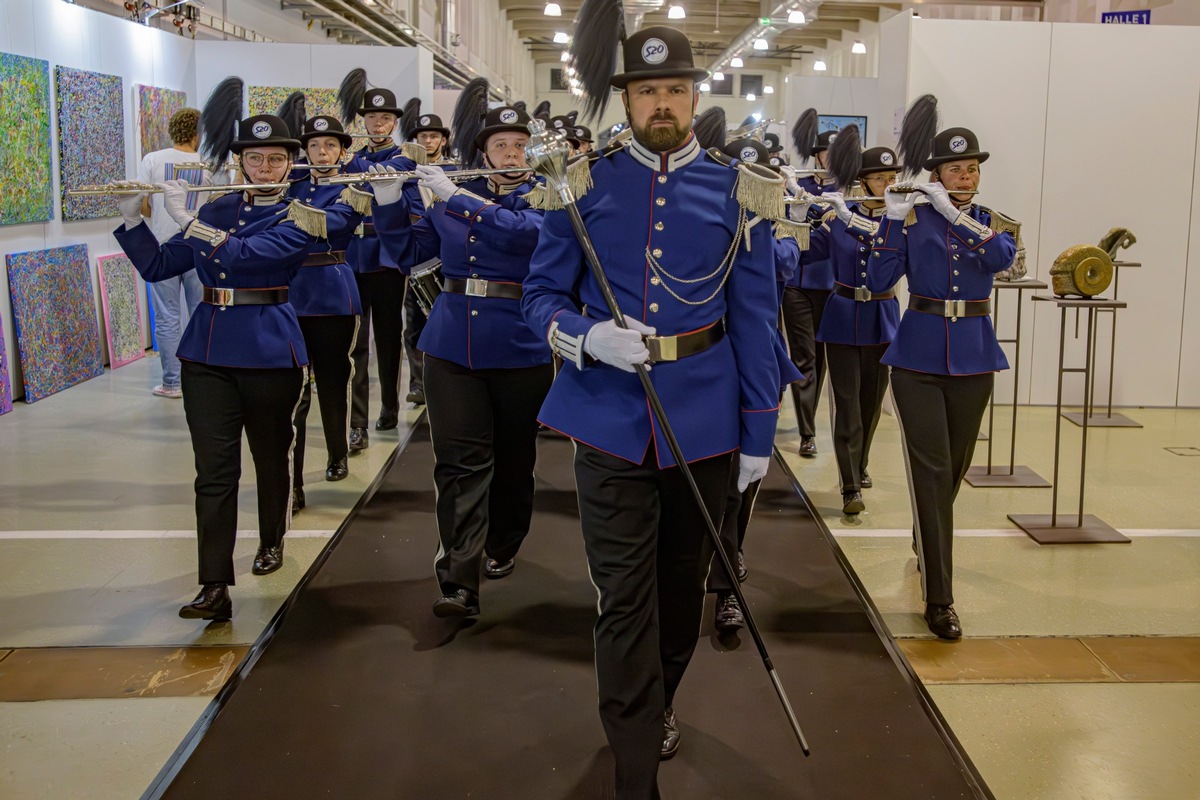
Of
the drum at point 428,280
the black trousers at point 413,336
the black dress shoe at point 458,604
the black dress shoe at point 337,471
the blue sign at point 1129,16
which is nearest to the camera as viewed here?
the black dress shoe at point 458,604

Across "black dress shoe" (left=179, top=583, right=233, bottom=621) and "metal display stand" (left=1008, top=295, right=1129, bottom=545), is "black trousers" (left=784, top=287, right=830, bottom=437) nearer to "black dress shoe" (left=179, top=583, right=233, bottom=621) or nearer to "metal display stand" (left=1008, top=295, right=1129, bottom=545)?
"metal display stand" (left=1008, top=295, right=1129, bottom=545)

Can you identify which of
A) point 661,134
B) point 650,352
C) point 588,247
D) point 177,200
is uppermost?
point 661,134

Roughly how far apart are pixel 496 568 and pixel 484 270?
1.17 meters

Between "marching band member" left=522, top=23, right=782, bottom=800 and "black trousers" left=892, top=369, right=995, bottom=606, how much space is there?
1.50m

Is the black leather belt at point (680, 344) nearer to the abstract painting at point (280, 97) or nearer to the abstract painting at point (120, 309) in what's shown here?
the abstract painting at point (120, 309)

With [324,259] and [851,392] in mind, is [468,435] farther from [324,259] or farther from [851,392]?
[851,392]

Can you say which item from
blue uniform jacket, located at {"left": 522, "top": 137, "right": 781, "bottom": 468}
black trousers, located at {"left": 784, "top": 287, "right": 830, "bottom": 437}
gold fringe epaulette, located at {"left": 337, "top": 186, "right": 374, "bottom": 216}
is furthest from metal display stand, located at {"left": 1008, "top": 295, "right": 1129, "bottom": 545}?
gold fringe epaulette, located at {"left": 337, "top": 186, "right": 374, "bottom": 216}

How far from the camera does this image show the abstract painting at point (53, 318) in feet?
25.3

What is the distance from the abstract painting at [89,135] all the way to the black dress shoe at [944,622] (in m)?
6.80

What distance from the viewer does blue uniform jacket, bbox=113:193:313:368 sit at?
4.01 metres

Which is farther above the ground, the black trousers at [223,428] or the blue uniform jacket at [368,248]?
the blue uniform jacket at [368,248]

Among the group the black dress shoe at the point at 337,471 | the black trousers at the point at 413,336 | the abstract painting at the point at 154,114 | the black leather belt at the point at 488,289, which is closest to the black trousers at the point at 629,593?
the black leather belt at the point at 488,289

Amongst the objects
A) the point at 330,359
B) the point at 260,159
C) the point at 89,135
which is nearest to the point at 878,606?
the point at 260,159

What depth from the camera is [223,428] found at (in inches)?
160
